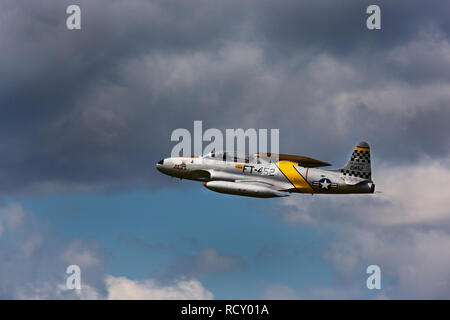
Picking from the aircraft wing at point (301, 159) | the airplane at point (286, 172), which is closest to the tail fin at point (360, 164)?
the airplane at point (286, 172)

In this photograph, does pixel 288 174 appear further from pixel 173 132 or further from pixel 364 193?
pixel 173 132

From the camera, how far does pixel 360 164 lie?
241 ft

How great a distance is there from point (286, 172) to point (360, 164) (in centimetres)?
890

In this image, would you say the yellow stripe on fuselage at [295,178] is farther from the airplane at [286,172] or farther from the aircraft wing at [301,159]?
the aircraft wing at [301,159]

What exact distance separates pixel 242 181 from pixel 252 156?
3347mm

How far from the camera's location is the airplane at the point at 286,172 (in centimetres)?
7281

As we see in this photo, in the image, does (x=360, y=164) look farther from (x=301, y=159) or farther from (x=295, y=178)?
(x=295, y=178)

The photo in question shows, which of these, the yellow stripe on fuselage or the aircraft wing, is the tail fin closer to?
the aircraft wing

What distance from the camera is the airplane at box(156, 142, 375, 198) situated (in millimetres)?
72812

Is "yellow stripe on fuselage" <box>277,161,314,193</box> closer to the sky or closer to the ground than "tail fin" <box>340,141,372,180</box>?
closer to the ground

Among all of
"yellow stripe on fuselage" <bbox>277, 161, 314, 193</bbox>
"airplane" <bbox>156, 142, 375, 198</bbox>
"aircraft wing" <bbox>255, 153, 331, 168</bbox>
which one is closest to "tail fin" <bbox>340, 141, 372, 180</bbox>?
"airplane" <bbox>156, 142, 375, 198</bbox>

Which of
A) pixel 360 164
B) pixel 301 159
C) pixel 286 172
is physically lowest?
pixel 286 172

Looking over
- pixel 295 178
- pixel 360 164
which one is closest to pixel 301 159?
pixel 295 178

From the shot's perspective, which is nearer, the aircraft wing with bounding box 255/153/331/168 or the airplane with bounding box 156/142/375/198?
the airplane with bounding box 156/142/375/198
